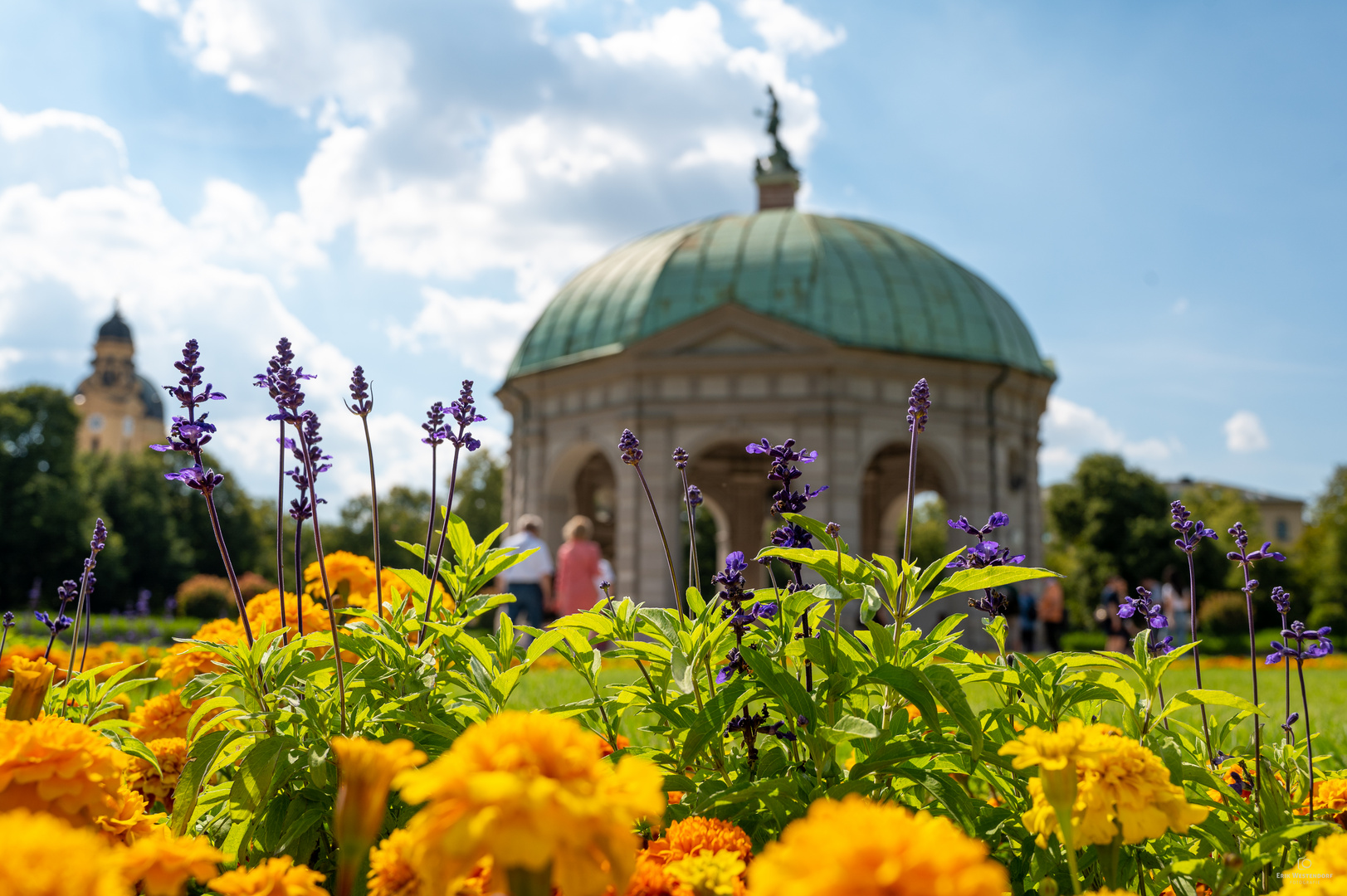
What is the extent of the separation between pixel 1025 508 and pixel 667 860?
2595 centimetres

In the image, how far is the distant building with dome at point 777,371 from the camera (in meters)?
23.4

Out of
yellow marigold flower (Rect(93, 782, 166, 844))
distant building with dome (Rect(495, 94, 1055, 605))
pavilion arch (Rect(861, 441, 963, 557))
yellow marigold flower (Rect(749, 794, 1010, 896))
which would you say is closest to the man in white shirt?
distant building with dome (Rect(495, 94, 1055, 605))

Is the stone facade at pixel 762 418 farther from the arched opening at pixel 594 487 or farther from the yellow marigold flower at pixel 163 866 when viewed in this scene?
the yellow marigold flower at pixel 163 866

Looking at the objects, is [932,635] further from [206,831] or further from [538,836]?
[206,831]

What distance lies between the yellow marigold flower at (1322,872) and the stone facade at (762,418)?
65.8 ft

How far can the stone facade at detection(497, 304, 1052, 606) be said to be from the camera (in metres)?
23.3

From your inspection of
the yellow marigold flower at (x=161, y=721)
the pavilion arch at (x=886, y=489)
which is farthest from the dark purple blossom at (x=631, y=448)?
the pavilion arch at (x=886, y=489)

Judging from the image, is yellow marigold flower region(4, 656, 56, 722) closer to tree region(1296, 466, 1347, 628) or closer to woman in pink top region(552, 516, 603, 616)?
woman in pink top region(552, 516, 603, 616)

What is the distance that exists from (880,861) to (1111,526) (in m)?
48.9

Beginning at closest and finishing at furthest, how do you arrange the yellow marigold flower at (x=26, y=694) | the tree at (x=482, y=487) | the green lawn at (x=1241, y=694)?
the yellow marigold flower at (x=26, y=694) < the green lawn at (x=1241, y=694) < the tree at (x=482, y=487)

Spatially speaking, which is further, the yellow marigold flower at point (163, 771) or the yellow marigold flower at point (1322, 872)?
the yellow marigold flower at point (163, 771)

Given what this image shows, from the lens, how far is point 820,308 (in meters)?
24.5

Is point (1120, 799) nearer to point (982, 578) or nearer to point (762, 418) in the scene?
point (982, 578)

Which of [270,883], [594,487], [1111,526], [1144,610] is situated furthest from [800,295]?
[1111,526]
